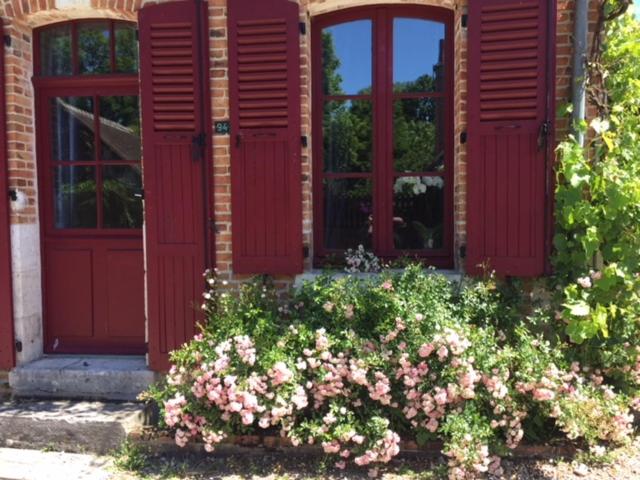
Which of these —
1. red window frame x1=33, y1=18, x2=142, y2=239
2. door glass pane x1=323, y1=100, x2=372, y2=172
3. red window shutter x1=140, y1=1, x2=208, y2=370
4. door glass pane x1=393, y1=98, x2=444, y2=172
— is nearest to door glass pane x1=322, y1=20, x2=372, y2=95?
door glass pane x1=323, y1=100, x2=372, y2=172

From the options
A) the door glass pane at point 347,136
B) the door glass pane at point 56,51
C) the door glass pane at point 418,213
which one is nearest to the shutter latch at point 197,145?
the door glass pane at point 347,136

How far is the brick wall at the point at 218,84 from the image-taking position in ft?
13.8

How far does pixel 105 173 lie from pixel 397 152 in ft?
8.09

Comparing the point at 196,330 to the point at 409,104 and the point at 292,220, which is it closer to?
the point at 292,220

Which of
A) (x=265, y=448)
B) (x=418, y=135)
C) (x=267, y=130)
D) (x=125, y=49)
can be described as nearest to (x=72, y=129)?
(x=125, y=49)

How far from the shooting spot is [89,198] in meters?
4.93

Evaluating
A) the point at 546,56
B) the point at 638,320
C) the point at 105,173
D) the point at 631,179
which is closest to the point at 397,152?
the point at 546,56

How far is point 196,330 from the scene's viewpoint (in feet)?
14.6

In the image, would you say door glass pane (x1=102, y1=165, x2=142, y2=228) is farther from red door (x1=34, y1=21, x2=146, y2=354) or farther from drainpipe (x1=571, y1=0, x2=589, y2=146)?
drainpipe (x1=571, y1=0, x2=589, y2=146)

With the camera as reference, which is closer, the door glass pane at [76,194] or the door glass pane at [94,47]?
the door glass pane at [94,47]

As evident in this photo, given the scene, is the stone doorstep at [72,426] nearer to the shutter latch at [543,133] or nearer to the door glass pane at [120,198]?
the door glass pane at [120,198]

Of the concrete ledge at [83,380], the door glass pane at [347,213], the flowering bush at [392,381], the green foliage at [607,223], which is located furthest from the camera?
the door glass pane at [347,213]

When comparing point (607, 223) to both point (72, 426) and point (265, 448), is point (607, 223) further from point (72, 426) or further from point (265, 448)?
point (72, 426)

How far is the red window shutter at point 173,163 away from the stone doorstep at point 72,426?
1.79 ft
